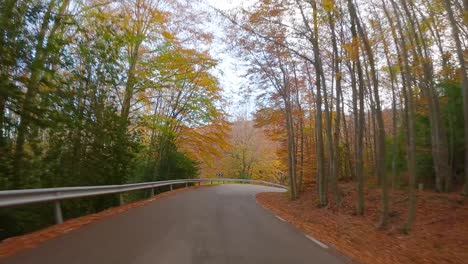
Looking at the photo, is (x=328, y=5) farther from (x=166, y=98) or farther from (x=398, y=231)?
(x=166, y=98)

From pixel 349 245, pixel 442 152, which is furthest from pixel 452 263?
pixel 442 152

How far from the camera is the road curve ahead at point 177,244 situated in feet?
18.7

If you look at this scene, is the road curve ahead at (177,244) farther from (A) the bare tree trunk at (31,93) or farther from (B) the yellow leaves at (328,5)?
(B) the yellow leaves at (328,5)

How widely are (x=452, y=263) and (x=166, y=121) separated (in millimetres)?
17716

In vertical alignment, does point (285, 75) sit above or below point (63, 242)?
above

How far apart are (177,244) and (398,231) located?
685cm

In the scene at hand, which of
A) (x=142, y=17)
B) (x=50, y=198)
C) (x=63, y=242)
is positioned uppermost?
(x=142, y=17)

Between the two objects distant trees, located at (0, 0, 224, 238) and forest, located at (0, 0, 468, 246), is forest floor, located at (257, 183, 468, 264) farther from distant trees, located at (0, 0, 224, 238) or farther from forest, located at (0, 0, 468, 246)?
distant trees, located at (0, 0, 224, 238)

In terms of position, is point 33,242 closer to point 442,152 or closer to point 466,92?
point 466,92

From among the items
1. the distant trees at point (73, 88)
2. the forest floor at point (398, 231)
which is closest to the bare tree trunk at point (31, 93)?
the distant trees at point (73, 88)

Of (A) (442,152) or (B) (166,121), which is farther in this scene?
(B) (166,121)

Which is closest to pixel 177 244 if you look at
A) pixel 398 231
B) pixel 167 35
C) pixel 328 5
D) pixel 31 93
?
pixel 31 93

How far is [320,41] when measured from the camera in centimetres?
1678

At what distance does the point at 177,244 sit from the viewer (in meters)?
6.87
